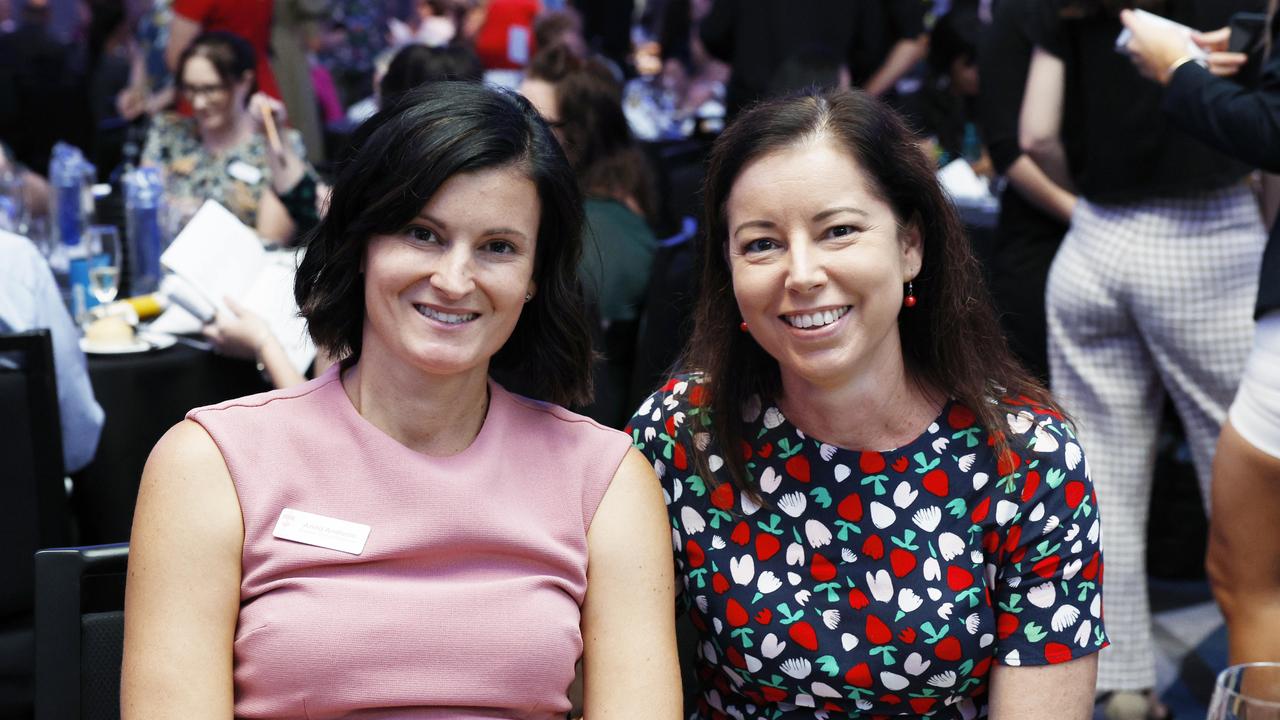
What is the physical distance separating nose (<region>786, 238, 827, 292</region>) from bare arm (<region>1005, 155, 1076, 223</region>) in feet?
6.24

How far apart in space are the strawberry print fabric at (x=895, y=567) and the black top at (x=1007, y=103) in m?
1.89

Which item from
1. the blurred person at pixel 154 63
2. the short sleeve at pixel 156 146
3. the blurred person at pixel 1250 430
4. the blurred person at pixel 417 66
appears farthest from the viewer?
the blurred person at pixel 154 63

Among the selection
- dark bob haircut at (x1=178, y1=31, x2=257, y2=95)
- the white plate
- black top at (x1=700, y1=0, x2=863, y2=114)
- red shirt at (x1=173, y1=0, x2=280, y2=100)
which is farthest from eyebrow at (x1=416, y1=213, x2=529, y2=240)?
red shirt at (x1=173, y1=0, x2=280, y2=100)

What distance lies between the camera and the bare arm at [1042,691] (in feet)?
5.43

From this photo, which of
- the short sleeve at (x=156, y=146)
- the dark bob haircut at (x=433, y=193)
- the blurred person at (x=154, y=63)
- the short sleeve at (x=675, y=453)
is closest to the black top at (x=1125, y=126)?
the short sleeve at (x=675, y=453)

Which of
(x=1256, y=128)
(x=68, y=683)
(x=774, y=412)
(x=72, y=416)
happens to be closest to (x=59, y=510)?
(x=72, y=416)

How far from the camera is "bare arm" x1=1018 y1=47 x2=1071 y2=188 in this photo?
317cm

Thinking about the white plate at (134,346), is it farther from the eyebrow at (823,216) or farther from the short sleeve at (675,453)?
the eyebrow at (823,216)

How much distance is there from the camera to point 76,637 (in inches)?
60.6

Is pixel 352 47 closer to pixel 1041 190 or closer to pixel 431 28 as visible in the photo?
pixel 431 28

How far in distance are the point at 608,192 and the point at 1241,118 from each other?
1.62m

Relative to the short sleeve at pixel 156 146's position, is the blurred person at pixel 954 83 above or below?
above

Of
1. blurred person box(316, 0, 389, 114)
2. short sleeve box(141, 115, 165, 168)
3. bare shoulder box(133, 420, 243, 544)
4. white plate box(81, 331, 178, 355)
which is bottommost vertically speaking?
blurred person box(316, 0, 389, 114)

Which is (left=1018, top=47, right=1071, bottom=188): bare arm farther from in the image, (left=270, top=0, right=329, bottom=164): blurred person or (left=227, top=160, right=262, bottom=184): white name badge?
(left=270, top=0, right=329, bottom=164): blurred person
